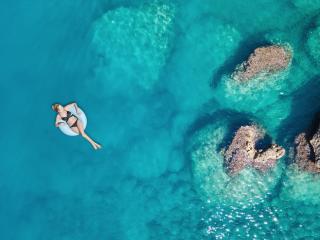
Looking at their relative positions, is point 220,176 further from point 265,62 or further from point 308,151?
point 265,62

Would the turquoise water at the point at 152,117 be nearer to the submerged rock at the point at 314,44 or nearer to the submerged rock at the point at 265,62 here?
the submerged rock at the point at 314,44

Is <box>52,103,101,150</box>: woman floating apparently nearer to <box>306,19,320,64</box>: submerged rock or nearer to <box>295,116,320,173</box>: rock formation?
<box>295,116,320,173</box>: rock formation

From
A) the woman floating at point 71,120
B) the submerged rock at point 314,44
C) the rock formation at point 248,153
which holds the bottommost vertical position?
the rock formation at point 248,153

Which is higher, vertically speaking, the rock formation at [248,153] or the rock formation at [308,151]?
the rock formation at [248,153]

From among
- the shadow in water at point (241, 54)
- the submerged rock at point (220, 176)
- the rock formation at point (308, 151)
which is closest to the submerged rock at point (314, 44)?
the shadow in water at point (241, 54)

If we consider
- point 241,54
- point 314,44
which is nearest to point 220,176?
point 241,54
